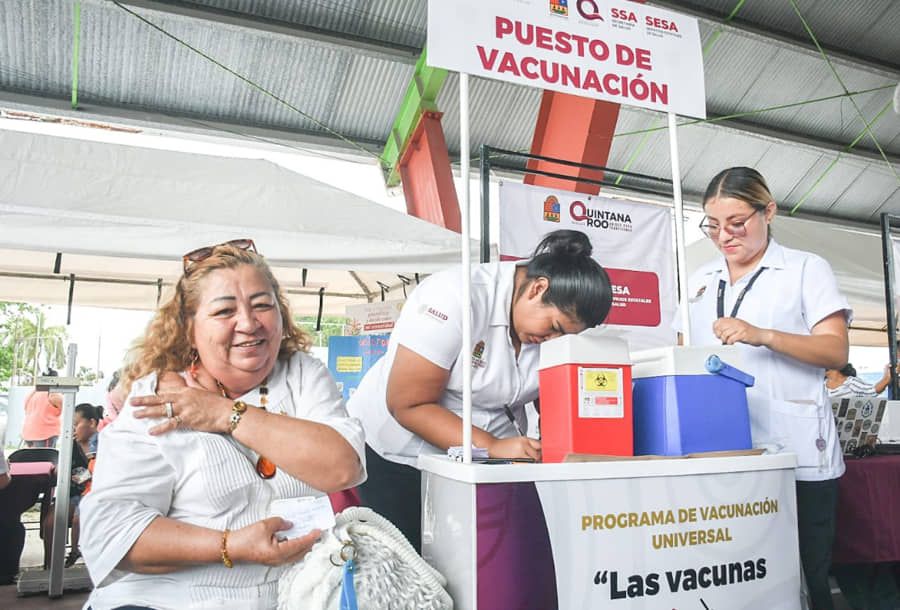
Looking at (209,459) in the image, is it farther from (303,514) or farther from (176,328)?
(176,328)

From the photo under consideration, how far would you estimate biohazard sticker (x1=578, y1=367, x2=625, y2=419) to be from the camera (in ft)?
3.99

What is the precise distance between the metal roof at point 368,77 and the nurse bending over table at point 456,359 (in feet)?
14.0

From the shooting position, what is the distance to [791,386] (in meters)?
1.62

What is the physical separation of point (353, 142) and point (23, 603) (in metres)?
4.53

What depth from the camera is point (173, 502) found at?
1.14 m

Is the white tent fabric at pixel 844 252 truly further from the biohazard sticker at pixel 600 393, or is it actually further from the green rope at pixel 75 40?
the green rope at pixel 75 40

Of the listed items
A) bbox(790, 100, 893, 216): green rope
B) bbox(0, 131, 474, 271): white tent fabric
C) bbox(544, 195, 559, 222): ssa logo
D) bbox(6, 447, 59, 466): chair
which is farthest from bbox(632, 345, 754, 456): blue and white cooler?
bbox(790, 100, 893, 216): green rope

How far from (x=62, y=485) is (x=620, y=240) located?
3155 millimetres

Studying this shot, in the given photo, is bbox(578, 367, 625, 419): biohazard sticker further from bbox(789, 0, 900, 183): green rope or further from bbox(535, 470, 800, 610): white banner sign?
bbox(789, 0, 900, 183): green rope

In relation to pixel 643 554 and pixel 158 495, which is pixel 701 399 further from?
pixel 158 495

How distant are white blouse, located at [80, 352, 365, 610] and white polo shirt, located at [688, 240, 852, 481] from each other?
104 cm

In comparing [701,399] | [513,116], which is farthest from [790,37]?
[701,399]

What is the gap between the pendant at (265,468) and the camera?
1.18 metres

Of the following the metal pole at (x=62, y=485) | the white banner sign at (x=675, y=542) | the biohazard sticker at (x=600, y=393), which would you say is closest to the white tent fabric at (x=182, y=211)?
the metal pole at (x=62, y=485)
